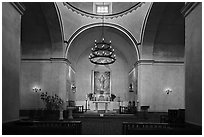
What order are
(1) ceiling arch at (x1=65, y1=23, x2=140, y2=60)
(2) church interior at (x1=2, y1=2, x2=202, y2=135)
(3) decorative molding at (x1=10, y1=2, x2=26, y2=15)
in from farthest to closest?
(1) ceiling arch at (x1=65, y1=23, x2=140, y2=60) < (2) church interior at (x1=2, y1=2, x2=202, y2=135) < (3) decorative molding at (x1=10, y1=2, x2=26, y2=15)

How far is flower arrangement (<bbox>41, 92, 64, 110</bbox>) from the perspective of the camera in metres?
16.6

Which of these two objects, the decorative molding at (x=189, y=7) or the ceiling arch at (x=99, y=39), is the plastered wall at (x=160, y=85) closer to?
the ceiling arch at (x=99, y=39)

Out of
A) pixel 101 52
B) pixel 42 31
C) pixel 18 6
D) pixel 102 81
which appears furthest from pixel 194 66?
pixel 102 81

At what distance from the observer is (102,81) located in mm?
26016

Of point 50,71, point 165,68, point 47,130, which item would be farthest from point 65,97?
point 47,130

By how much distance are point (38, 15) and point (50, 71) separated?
4186 mm

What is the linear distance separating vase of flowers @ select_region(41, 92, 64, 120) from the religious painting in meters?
8.80

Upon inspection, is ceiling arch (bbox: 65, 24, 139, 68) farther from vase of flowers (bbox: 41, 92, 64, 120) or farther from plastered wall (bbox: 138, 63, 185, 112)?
vase of flowers (bbox: 41, 92, 64, 120)

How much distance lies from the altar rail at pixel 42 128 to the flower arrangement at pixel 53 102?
8573 mm

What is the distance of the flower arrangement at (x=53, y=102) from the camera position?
16625mm

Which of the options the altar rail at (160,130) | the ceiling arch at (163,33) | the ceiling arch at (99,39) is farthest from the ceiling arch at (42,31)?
the altar rail at (160,130)

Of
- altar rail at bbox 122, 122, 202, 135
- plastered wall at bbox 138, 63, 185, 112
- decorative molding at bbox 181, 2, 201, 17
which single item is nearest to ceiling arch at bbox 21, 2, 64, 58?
plastered wall at bbox 138, 63, 185, 112

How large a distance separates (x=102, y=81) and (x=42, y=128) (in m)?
18.7

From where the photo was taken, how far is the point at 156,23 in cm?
1633
